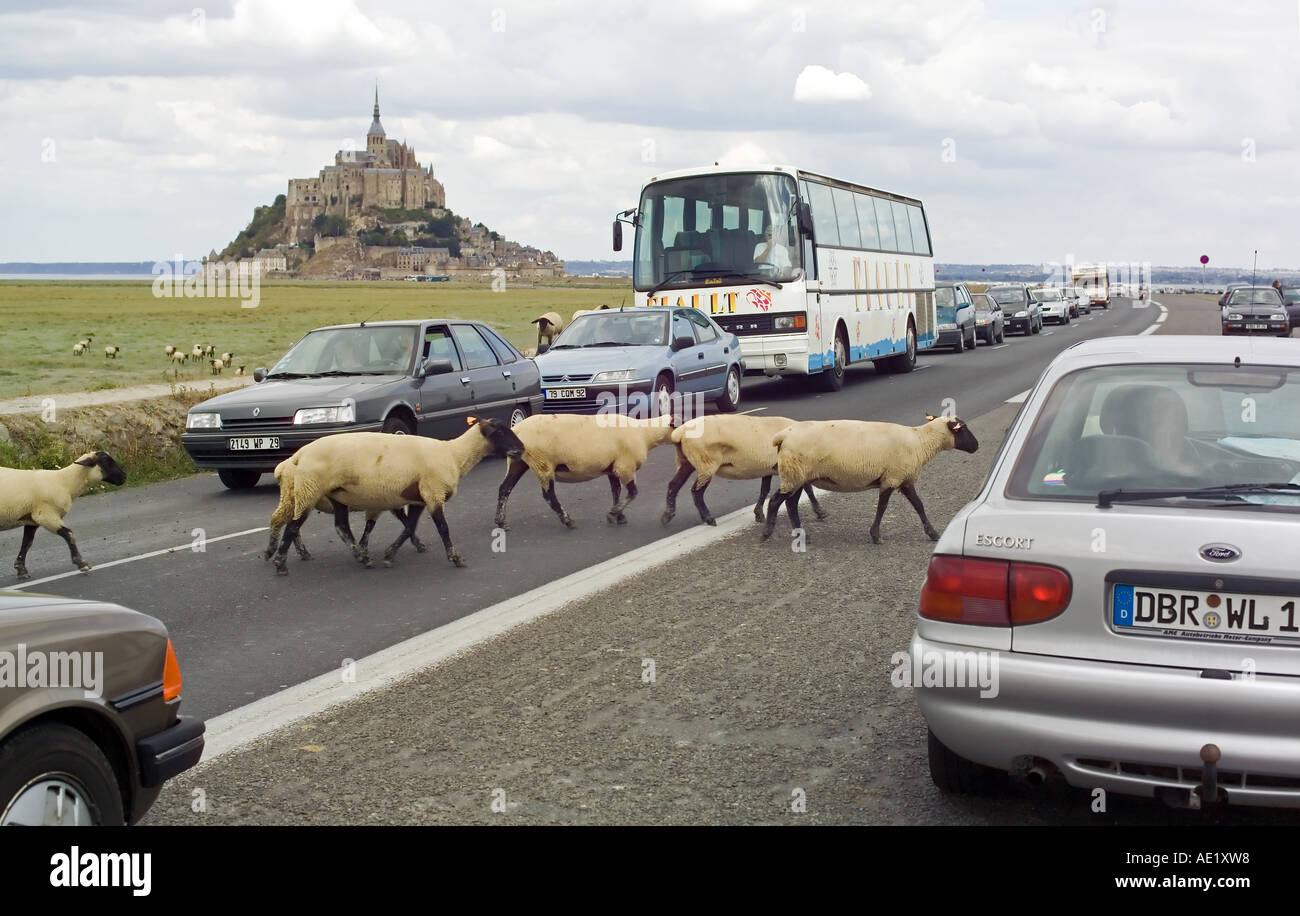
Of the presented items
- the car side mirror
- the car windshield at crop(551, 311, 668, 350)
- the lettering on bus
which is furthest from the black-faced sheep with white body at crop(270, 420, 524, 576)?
the lettering on bus

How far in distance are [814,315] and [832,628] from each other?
17.2m

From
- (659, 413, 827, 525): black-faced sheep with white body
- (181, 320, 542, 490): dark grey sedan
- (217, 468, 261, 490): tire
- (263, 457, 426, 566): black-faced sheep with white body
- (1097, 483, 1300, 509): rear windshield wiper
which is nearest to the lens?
(1097, 483, 1300, 509): rear windshield wiper

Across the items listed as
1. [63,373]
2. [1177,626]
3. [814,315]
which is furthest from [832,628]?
[63,373]

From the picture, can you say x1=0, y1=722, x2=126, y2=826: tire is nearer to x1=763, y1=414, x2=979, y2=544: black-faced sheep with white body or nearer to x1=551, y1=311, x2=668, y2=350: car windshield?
x1=763, y1=414, x2=979, y2=544: black-faced sheep with white body

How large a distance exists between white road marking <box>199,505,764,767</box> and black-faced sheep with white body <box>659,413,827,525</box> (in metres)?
0.63

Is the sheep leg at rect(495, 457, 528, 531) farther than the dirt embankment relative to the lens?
No

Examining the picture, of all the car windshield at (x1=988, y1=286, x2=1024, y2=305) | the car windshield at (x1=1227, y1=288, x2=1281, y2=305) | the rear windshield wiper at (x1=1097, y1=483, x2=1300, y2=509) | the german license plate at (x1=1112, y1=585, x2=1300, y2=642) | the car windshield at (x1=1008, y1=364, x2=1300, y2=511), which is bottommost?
the german license plate at (x1=1112, y1=585, x2=1300, y2=642)

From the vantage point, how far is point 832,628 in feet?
24.8

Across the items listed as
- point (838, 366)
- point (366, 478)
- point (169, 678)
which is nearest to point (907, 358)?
point (838, 366)

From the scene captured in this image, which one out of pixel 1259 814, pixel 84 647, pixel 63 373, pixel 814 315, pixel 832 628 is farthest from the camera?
pixel 63 373

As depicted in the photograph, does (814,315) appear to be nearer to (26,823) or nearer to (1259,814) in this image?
(1259,814)

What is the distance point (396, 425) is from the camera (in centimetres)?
1453

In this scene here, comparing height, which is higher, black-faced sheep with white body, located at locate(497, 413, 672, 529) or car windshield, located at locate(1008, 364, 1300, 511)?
car windshield, located at locate(1008, 364, 1300, 511)

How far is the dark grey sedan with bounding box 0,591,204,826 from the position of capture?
356 centimetres
